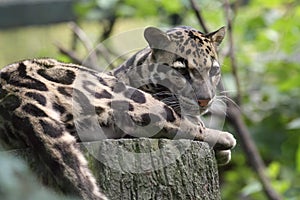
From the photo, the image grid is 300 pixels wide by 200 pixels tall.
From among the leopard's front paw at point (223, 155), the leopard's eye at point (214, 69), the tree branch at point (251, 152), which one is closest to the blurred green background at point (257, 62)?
the tree branch at point (251, 152)

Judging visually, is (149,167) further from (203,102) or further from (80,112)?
(203,102)

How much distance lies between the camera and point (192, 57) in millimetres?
3404

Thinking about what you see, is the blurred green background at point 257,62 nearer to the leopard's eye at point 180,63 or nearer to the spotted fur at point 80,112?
the leopard's eye at point 180,63

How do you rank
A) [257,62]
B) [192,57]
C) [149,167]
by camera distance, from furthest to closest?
[257,62] → [192,57] → [149,167]

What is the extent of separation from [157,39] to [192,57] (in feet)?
0.68

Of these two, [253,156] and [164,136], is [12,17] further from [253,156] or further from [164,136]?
[164,136]

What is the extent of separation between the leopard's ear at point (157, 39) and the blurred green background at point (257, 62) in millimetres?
2199

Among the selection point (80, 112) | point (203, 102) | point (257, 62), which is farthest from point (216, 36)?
point (257, 62)

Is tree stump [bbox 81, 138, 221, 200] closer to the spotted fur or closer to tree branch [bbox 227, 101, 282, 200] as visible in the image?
the spotted fur

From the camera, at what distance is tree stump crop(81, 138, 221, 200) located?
8.64 ft

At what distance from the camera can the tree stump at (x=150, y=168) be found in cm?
263

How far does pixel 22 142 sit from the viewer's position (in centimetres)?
267

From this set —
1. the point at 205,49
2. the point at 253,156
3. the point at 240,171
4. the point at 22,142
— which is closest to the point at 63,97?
the point at 22,142

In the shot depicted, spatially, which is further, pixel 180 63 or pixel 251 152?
pixel 251 152
